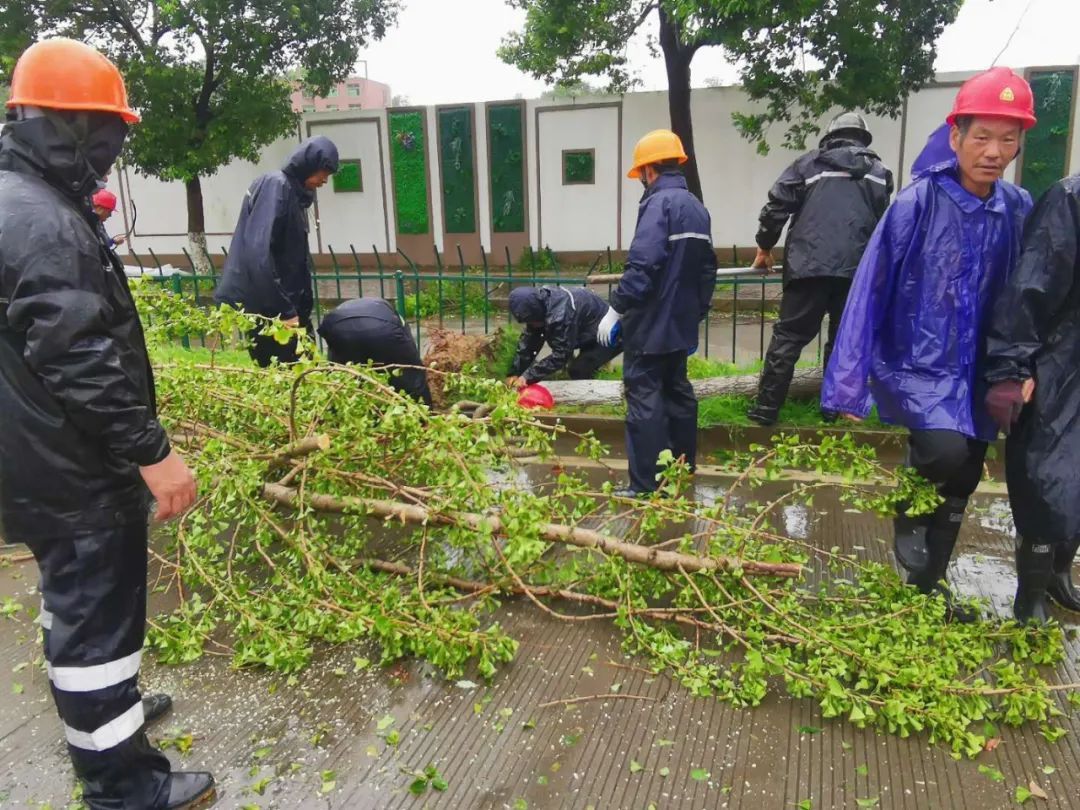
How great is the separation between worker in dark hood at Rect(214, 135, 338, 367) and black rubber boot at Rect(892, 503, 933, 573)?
3319 millimetres

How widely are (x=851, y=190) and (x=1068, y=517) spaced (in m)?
2.64

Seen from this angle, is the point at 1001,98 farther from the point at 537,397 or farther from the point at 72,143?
the point at 537,397

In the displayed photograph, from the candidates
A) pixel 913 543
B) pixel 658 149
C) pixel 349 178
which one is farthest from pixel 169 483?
pixel 349 178

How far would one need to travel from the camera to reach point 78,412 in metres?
1.98

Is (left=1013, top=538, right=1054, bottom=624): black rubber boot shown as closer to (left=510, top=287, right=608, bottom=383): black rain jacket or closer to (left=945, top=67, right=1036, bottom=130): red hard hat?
(left=945, top=67, right=1036, bottom=130): red hard hat

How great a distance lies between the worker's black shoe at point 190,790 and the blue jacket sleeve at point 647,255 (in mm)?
2959

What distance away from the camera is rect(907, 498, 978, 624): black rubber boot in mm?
3184

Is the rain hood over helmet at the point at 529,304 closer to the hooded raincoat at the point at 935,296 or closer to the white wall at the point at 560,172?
the hooded raincoat at the point at 935,296

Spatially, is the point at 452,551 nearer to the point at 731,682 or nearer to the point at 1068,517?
the point at 731,682

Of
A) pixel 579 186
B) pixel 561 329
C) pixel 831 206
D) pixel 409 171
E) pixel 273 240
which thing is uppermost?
pixel 409 171

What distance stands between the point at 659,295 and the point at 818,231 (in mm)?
1204

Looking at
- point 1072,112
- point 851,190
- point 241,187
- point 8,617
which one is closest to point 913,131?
point 1072,112

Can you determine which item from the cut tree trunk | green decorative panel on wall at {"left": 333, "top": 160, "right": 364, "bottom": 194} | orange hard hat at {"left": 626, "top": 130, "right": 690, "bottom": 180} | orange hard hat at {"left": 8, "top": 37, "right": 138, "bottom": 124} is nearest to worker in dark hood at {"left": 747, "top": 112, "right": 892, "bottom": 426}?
the cut tree trunk

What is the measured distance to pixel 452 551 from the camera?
3.92 meters
